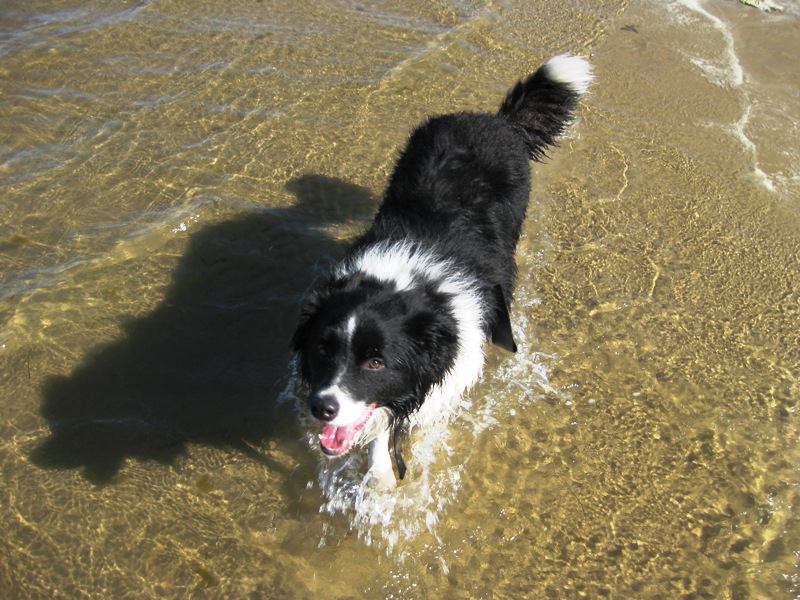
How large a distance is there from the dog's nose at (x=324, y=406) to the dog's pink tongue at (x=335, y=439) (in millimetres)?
189

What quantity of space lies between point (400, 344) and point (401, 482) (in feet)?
2.99

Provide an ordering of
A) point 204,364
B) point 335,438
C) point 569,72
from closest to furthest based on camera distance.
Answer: point 335,438 < point 204,364 < point 569,72

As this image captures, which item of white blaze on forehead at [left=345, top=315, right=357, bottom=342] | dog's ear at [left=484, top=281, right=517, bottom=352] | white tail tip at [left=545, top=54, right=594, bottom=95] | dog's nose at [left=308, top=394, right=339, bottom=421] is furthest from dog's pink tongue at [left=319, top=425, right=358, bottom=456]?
white tail tip at [left=545, top=54, right=594, bottom=95]

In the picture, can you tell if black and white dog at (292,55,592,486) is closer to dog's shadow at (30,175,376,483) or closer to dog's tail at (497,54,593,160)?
dog's tail at (497,54,593,160)

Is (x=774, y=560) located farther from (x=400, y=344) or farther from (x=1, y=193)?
(x=1, y=193)

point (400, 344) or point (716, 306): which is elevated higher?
point (400, 344)

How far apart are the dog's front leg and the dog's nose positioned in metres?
0.59

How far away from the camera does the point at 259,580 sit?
9.17ft

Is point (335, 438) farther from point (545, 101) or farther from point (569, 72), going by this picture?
point (569, 72)

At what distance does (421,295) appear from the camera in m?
2.75

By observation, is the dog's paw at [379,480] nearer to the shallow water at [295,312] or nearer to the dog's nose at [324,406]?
the shallow water at [295,312]

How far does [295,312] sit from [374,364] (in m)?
1.43

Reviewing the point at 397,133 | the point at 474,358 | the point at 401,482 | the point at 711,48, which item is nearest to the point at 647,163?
the point at 397,133

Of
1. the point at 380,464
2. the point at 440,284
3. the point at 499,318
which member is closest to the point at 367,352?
the point at 440,284
